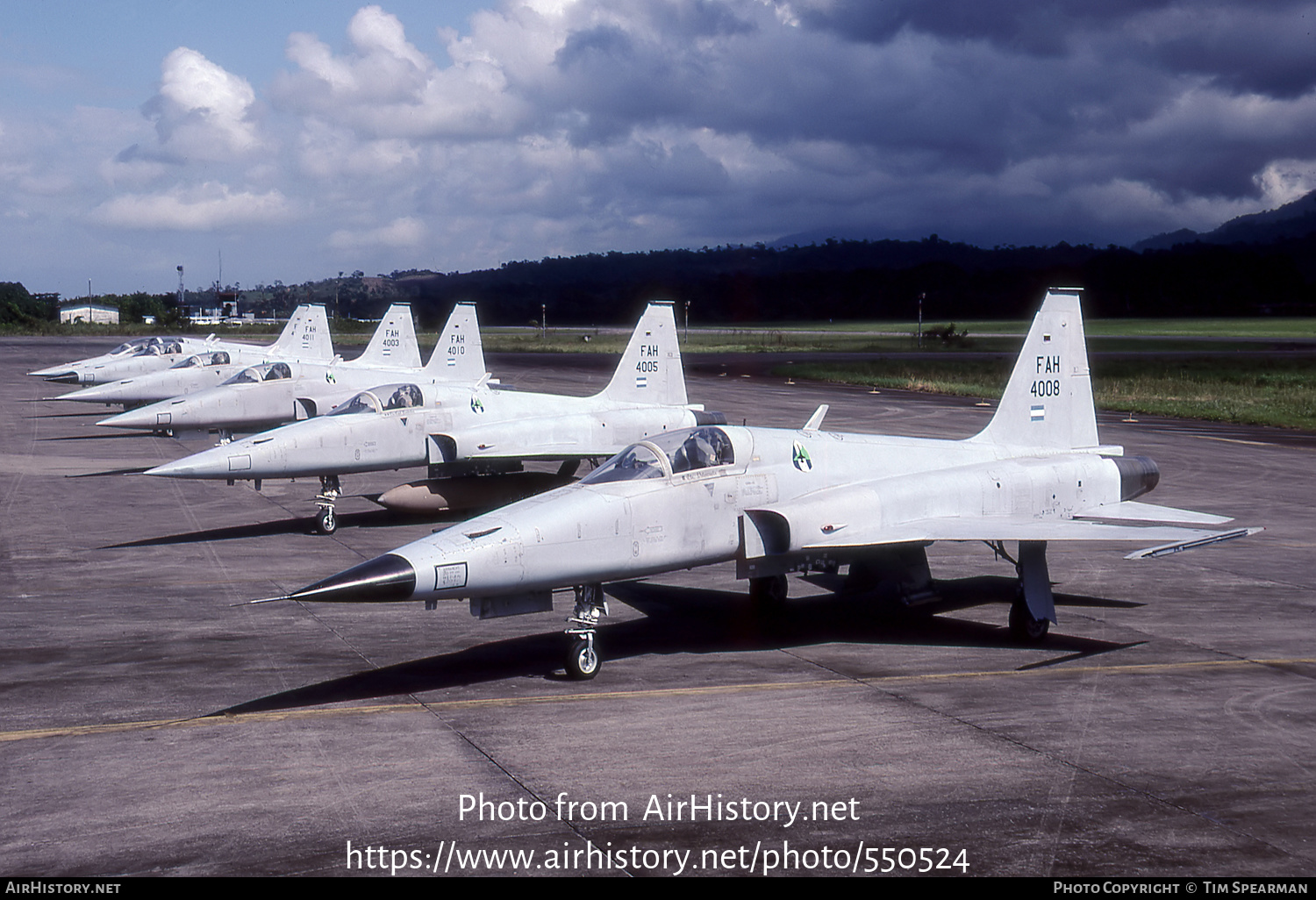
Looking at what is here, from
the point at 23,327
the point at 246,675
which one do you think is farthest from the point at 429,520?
the point at 23,327

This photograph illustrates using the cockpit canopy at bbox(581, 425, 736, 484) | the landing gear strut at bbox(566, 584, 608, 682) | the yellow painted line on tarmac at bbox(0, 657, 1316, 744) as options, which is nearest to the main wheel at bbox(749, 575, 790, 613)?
the cockpit canopy at bbox(581, 425, 736, 484)

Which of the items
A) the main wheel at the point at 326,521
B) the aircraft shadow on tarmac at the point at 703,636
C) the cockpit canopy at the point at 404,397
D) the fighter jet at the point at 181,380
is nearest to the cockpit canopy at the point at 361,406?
the cockpit canopy at the point at 404,397

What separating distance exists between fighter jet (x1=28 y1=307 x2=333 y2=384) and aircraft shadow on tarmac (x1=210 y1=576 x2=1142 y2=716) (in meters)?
27.0

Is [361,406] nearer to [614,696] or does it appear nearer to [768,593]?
[768,593]

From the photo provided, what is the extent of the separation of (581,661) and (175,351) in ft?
117

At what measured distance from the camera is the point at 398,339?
3562cm

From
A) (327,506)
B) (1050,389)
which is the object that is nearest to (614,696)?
(1050,389)

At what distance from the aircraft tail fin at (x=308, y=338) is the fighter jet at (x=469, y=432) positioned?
60.1ft

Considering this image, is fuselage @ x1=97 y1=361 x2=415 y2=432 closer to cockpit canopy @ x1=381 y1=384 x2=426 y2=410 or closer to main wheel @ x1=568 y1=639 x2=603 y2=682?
cockpit canopy @ x1=381 y1=384 x2=426 y2=410

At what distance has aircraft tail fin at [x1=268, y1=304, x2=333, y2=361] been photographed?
40.1 metres

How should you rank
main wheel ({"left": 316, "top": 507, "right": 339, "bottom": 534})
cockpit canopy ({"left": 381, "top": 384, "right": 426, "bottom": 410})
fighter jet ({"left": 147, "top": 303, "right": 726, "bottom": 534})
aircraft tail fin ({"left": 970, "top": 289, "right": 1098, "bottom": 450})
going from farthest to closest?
1. cockpit canopy ({"left": 381, "top": 384, "right": 426, "bottom": 410})
2. main wheel ({"left": 316, "top": 507, "right": 339, "bottom": 534})
3. fighter jet ({"left": 147, "top": 303, "right": 726, "bottom": 534})
4. aircraft tail fin ({"left": 970, "top": 289, "right": 1098, "bottom": 450})

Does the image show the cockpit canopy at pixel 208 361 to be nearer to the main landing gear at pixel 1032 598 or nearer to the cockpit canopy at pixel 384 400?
the cockpit canopy at pixel 384 400

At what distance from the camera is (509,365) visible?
233ft

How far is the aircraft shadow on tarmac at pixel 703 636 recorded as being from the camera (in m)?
11.7
